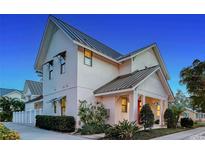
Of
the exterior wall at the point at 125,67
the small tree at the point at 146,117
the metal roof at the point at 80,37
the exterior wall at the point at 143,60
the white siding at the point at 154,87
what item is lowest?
the small tree at the point at 146,117

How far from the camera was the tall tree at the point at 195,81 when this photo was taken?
778 cm

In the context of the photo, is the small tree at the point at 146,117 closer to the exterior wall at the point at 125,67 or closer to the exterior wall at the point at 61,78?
the exterior wall at the point at 125,67

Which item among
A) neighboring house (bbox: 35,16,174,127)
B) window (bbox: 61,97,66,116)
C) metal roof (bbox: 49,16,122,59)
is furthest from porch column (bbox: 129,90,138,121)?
window (bbox: 61,97,66,116)

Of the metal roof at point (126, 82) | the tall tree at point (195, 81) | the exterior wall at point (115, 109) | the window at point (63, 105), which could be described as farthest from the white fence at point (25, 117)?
the tall tree at point (195, 81)

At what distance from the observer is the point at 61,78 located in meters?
11.8

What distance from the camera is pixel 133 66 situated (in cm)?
1199

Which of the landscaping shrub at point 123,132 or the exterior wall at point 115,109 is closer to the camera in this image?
the landscaping shrub at point 123,132

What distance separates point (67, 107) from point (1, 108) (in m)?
3.65

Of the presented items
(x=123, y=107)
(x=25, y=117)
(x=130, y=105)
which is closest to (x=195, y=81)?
(x=130, y=105)

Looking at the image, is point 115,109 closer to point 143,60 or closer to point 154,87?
point 154,87

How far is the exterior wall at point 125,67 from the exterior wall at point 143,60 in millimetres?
199

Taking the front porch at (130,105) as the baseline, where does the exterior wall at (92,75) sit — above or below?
above

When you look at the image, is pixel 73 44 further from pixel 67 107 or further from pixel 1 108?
pixel 1 108
